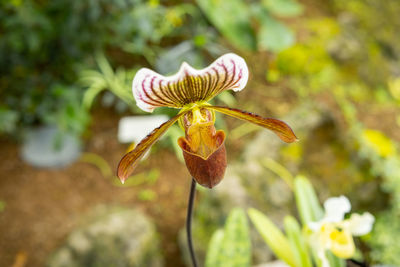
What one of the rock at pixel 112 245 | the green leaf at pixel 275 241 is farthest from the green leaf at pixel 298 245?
the rock at pixel 112 245

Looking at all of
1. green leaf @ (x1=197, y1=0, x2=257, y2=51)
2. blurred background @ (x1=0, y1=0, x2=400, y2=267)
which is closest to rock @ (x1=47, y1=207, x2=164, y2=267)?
blurred background @ (x1=0, y1=0, x2=400, y2=267)

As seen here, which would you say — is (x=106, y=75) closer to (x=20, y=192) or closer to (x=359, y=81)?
(x=20, y=192)

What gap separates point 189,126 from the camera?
0.58 metres

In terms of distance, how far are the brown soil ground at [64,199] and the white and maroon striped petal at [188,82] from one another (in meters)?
0.92

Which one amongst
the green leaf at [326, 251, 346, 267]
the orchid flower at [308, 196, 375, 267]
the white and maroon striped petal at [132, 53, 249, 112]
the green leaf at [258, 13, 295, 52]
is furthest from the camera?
the green leaf at [258, 13, 295, 52]

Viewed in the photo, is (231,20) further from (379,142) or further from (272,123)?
(272,123)

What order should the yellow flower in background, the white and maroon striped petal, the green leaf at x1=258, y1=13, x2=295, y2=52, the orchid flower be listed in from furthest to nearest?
the green leaf at x1=258, y1=13, x2=295, y2=52, the yellow flower in background, the orchid flower, the white and maroon striped petal

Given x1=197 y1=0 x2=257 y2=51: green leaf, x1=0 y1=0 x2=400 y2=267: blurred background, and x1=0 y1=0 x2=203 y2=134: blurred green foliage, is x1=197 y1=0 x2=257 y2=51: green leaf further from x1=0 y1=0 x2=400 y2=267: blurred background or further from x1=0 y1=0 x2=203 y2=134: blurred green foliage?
x1=0 y1=0 x2=203 y2=134: blurred green foliage

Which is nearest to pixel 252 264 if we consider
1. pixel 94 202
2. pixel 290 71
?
pixel 94 202

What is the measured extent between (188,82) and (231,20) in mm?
1170

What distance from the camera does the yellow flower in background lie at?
1.45 m

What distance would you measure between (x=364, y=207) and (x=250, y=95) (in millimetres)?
748

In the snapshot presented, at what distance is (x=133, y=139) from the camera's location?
1.02 m

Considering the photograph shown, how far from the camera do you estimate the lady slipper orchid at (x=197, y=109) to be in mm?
476
